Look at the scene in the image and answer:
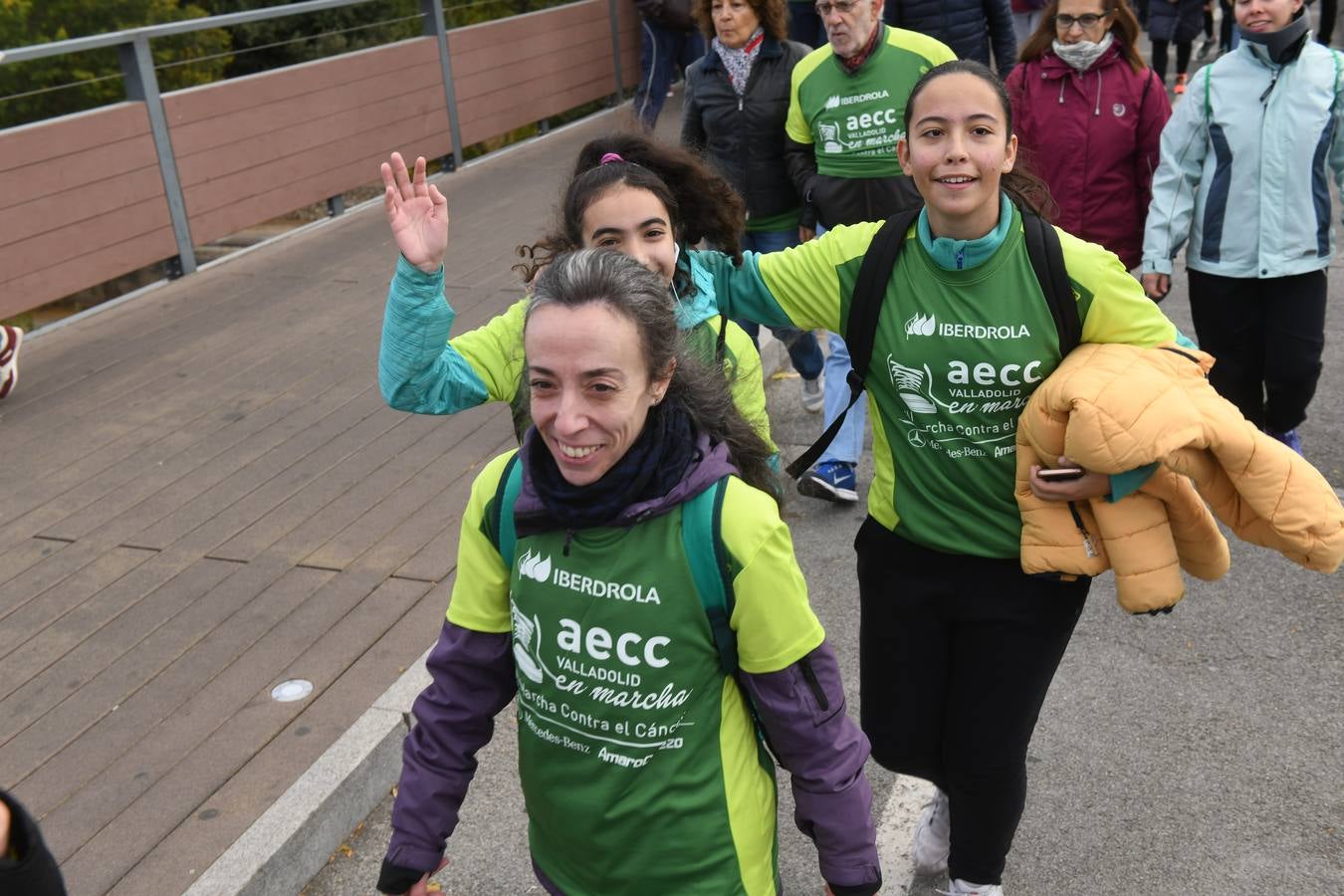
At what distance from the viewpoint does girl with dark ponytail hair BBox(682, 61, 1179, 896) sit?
9.41ft

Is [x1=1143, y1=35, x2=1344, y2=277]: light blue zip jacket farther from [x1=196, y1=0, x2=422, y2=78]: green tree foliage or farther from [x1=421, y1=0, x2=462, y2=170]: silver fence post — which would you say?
[x1=196, y1=0, x2=422, y2=78]: green tree foliage

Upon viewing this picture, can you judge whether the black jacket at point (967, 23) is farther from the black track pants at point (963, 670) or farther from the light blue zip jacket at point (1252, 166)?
A: the black track pants at point (963, 670)

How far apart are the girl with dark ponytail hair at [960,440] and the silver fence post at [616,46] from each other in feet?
42.0

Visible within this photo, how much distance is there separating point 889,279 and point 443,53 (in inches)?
395

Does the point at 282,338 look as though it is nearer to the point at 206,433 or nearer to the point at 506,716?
the point at 206,433

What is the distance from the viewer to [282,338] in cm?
799

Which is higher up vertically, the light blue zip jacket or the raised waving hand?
the raised waving hand

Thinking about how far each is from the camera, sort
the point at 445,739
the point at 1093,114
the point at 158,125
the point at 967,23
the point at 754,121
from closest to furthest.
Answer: the point at 445,739 → the point at 1093,114 → the point at 754,121 → the point at 967,23 → the point at 158,125

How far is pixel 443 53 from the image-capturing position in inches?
481

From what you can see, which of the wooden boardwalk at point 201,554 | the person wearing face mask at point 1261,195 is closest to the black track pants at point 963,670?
the wooden boardwalk at point 201,554

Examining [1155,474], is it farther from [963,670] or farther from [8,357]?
[8,357]

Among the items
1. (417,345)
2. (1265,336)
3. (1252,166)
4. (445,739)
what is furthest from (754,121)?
(445,739)

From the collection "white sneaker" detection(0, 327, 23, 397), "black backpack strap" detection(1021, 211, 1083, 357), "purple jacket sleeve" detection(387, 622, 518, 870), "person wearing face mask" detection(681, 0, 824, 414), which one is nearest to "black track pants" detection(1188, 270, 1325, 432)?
"person wearing face mask" detection(681, 0, 824, 414)

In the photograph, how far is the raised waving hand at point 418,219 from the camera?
277cm
